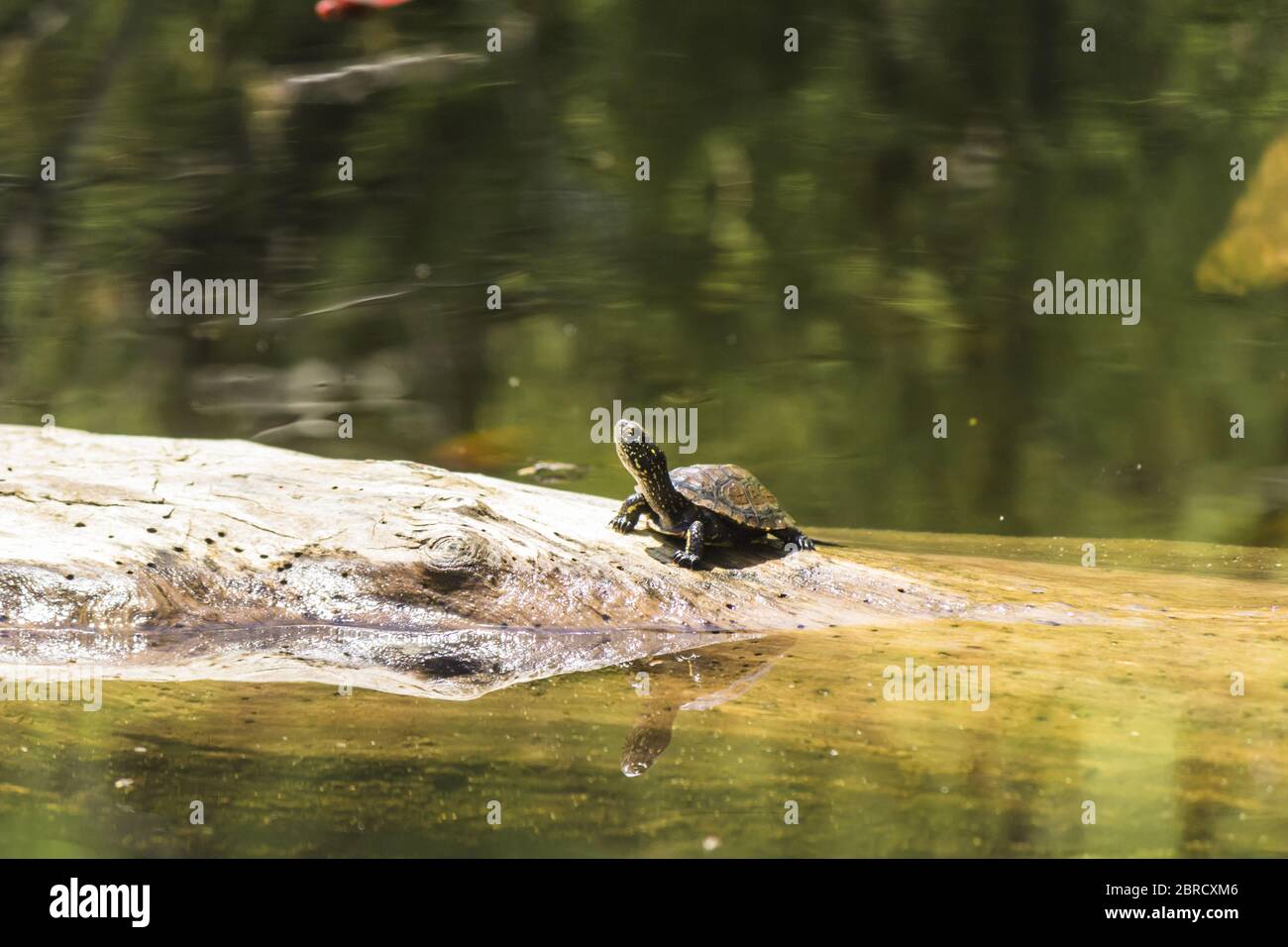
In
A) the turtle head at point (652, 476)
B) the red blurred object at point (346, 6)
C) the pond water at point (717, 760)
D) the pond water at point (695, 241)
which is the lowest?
the pond water at point (717, 760)

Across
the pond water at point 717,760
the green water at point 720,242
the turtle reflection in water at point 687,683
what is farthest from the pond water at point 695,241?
the pond water at point 717,760

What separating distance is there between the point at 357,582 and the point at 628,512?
113 cm

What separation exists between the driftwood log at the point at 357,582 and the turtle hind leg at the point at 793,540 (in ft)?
0.29

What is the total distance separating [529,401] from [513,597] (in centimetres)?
354

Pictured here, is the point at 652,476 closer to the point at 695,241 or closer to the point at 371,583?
the point at 371,583

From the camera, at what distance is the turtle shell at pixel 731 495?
4.35 metres

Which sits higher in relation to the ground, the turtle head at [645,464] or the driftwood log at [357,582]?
the turtle head at [645,464]

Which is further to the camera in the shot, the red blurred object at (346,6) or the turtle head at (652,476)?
the red blurred object at (346,6)

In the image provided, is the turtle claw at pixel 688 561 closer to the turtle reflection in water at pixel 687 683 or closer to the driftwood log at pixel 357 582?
the driftwood log at pixel 357 582

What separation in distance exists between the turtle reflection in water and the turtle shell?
0.66 m

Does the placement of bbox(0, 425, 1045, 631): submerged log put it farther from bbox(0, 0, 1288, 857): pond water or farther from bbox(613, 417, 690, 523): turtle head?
bbox(0, 0, 1288, 857): pond water

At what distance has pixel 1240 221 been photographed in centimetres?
738

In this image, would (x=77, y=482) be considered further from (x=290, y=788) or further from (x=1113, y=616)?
(x=1113, y=616)

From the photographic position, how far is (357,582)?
3938mm
